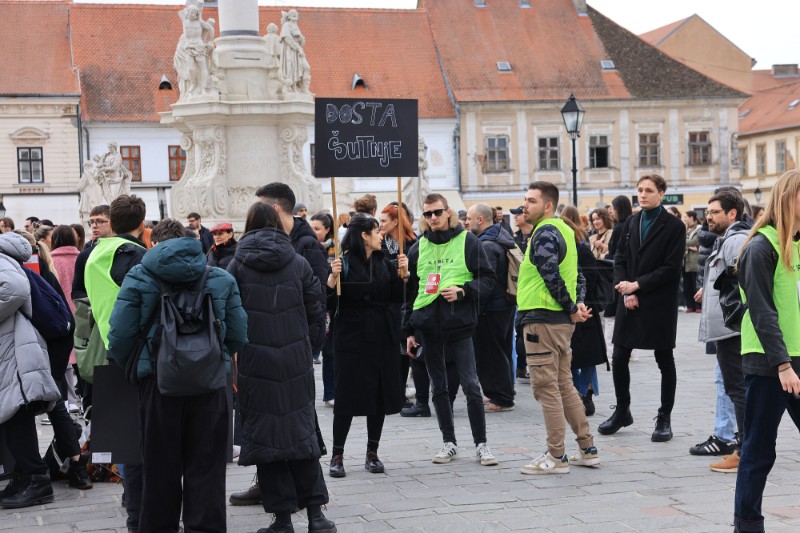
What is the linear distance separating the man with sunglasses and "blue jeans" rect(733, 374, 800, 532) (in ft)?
9.10

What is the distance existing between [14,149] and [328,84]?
47.7 ft

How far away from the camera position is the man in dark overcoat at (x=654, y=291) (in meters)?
9.12

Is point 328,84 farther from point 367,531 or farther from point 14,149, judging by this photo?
point 367,531

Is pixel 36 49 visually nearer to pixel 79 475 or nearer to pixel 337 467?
pixel 79 475

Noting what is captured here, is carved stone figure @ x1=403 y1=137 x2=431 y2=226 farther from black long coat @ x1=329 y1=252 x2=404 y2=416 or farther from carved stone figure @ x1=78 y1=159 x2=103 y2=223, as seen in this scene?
black long coat @ x1=329 y1=252 x2=404 y2=416

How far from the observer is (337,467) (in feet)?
26.3

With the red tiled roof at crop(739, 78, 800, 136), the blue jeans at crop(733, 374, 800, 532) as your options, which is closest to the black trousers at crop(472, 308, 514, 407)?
the blue jeans at crop(733, 374, 800, 532)

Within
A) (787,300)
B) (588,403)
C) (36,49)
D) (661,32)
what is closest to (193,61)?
(588,403)

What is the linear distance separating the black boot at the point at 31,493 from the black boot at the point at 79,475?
0.33 m

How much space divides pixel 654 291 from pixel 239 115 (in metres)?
8.86

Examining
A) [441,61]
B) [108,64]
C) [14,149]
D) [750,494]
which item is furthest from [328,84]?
[750,494]

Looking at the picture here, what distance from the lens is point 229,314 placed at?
603 centimetres

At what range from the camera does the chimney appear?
87.6m

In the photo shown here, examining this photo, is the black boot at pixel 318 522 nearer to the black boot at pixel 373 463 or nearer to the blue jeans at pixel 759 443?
the black boot at pixel 373 463
